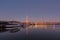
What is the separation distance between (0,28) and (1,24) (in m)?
1.20

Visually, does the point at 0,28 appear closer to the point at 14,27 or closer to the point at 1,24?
the point at 1,24

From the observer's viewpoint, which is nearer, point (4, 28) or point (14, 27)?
point (14, 27)

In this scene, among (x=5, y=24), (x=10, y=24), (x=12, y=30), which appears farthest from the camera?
(x=5, y=24)

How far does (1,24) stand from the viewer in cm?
2105

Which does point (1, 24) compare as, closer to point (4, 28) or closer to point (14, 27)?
point (4, 28)

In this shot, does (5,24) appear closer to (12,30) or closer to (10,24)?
(10,24)

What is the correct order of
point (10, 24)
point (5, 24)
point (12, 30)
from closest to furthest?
1. point (12, 30)
2. point (10, 24)
3. point (5, 24)

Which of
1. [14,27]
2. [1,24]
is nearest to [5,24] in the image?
[1,24]

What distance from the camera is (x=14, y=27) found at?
18609 millimetres

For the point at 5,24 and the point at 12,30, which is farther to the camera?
the point at 5,24

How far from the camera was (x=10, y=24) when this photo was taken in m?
19.8

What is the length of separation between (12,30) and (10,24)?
1.98 m

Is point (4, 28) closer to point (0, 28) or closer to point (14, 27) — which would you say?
point (0, 28)

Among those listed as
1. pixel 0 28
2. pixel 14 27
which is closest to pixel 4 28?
pixel 0 28
